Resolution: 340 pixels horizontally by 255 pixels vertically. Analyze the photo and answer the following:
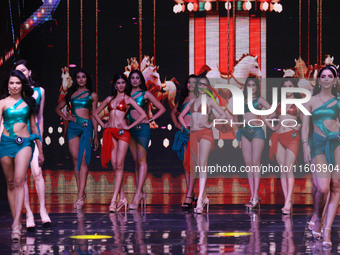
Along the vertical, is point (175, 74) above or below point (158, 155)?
above

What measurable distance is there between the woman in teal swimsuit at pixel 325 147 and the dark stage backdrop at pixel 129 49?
588 cm

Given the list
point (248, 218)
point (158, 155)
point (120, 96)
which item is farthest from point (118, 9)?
point (248, 218)

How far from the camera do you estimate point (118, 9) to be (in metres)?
11.9

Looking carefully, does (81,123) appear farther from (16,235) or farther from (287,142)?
(16,235)

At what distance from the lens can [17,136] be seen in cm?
582

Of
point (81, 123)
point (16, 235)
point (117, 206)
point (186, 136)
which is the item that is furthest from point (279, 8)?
point (16, 235)

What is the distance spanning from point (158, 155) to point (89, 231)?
5.83m

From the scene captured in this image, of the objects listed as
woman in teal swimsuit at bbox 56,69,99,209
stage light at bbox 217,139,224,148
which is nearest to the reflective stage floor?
woman in teal swimsuit at bbox 56,69,99,209

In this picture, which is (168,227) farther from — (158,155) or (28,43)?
(28,43)

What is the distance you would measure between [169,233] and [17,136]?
57.9 inches

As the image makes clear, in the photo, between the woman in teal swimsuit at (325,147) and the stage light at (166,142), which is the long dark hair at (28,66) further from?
the stage light at (166,142)

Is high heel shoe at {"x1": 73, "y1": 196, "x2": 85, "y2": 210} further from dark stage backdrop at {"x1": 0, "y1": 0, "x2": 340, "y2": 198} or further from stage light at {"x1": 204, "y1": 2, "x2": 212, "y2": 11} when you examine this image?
stage light at {"x1": 204, "y1": 2, "x2": 212, "y2": 11}

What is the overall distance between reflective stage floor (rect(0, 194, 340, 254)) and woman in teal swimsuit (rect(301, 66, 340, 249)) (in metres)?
0.23

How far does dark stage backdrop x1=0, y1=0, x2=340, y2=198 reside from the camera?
1178 cm
